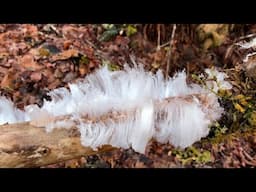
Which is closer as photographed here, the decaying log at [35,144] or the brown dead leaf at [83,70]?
the decaying log at [35,144]

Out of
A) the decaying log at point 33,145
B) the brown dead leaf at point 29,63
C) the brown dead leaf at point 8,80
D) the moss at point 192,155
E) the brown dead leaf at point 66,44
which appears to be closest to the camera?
the decaying log at point 33,145

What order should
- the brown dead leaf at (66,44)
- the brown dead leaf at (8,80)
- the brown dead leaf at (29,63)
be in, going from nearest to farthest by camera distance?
the brown dead leaf at (8,80)
the brown dead leaf at (29,63)
the brown dead leaf at (66,44)

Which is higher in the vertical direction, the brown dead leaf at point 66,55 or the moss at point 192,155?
the brown dead leaf at point 66,55

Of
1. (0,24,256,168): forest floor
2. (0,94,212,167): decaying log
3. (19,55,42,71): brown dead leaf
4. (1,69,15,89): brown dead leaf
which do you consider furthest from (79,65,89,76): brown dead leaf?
(0,94,212,167): decaying log

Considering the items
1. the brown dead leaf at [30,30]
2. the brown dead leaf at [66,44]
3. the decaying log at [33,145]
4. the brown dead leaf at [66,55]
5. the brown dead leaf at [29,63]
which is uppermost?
the brown dead leaf at [30,30]

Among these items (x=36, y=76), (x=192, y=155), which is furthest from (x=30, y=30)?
(x=192, y=155)

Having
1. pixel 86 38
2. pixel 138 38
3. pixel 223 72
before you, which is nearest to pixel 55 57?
pixel 86 38

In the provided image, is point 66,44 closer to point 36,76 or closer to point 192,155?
point 36,76

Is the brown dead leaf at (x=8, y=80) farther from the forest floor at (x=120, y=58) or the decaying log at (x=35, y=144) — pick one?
the decaying log at (x=35, y=144)

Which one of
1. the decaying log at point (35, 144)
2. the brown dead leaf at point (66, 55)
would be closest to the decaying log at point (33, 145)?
the decaying log at point (35, 144)
